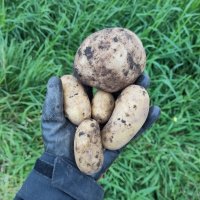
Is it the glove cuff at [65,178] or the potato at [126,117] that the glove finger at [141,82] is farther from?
the glove cuff at [65,178]

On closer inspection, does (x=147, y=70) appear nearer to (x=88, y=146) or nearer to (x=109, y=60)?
(x=109, y=60)

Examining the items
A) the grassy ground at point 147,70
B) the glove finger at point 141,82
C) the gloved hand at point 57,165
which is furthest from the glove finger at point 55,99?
the grassy ground at point 147,70

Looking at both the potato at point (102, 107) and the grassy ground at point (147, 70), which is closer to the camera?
the potato at point (102, 107)

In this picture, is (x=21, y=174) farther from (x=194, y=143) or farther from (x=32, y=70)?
(x=194, y=143)

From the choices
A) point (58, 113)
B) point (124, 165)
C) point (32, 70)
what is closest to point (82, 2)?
point (32, 70)

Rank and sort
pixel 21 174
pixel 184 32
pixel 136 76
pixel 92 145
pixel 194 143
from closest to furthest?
pixel 92 145 → pixel 136 76 → pixel 21 174 → pixel 194 143 → pixel 184 32

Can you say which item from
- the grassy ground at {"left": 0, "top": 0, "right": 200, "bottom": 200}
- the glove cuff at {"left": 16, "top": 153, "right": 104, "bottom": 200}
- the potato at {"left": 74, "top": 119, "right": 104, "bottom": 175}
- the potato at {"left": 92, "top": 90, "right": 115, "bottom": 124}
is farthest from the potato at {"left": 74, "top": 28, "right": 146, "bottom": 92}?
the grassy ground at {"left": 0, "top": 0, "right": 200, "bottom": 200}

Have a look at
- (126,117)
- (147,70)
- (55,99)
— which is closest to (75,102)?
(55,99)
